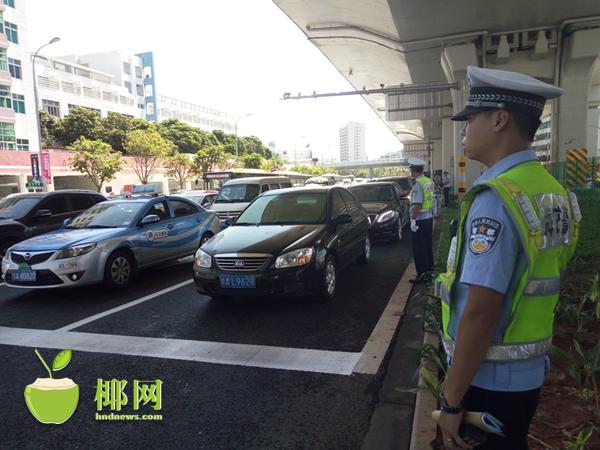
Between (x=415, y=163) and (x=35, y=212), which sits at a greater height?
(x=415, y=163)

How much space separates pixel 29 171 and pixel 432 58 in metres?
32.7

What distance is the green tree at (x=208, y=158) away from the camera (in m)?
49.0

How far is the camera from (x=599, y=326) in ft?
12.9

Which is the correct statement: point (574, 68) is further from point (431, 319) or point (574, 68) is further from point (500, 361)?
point (500, 361)

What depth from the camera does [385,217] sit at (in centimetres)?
1042

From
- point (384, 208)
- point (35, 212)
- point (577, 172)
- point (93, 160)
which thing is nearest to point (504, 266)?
point (384, 208)

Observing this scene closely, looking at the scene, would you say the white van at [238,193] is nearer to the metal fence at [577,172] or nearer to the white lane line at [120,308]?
the white lane line at [120,308]

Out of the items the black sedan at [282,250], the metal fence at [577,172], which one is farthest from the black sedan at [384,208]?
the metal fence at [577,172]

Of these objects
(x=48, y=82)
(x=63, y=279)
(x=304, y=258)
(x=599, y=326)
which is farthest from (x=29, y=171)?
(x=599, y=326)

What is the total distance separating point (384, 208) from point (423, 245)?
4.21 m

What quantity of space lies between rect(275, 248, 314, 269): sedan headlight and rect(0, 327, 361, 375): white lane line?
113cm

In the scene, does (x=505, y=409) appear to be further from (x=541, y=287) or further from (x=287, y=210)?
(x=287, y=210)

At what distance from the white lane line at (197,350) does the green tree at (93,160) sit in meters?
34.5

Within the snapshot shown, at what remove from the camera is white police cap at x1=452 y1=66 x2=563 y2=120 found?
1.47 meters
